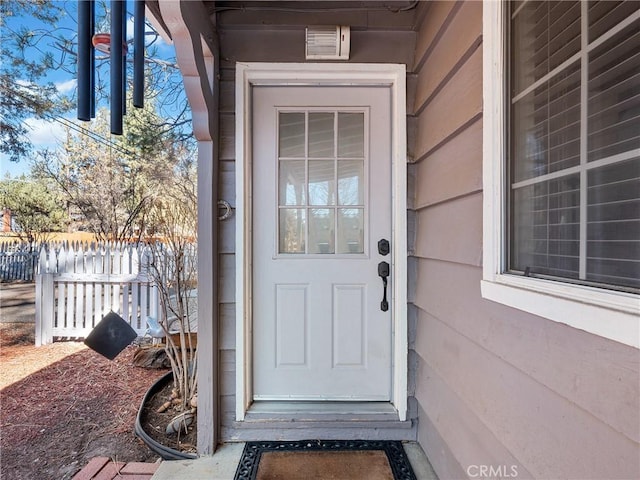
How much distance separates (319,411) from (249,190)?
1280mm

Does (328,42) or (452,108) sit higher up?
(328,42)

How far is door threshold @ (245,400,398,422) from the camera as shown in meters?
1.65

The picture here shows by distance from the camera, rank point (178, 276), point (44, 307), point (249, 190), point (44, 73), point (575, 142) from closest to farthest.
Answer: point (575, 142), point (249, 190), point (178, 276), point (44, 307), point (44, 73)

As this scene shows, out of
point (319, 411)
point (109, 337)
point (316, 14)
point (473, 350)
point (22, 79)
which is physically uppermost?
point (22, 79)

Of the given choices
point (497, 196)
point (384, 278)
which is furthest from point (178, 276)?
point (497, 196)

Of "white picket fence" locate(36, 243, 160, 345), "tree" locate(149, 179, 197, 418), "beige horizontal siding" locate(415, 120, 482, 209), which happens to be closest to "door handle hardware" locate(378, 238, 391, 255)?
"beige horizontal siding" locate(415, 120, 482, 209)

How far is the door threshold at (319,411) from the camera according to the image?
64.9 inches

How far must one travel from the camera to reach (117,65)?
125 cm

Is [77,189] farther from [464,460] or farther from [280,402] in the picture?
[464,460]

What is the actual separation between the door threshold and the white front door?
38 mm

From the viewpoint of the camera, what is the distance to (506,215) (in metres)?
0.98

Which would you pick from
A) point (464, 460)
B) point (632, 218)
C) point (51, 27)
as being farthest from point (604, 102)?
point (51, 27)

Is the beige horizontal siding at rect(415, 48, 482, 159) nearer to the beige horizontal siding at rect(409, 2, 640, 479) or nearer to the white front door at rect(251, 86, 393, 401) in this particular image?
the beige horizontal siding at rect(409, 2, 640, 479)

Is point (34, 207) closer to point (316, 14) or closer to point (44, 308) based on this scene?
point (44, 308)
